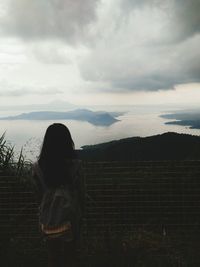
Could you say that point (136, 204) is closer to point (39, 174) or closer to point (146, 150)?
point (39, 174)

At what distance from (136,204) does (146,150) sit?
3.01 meters

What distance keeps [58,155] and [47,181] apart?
0.27m

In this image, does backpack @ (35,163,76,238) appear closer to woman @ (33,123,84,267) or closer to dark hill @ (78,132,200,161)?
woman @ (33,123,84,267)

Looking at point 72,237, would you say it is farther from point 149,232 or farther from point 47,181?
point 149,232

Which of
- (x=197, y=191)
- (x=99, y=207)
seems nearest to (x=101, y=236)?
(x=99, y=207)

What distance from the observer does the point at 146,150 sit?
921 cm

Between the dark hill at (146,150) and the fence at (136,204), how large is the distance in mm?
654

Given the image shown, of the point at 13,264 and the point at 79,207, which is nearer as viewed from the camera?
the point at 79,207

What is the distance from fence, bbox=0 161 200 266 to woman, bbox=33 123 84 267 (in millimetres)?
1823

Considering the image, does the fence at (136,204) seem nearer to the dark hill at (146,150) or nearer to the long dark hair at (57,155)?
the dark hill at (146,150)

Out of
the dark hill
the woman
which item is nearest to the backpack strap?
the woman

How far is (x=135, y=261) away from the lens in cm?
632

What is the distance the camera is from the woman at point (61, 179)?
4.40 metres

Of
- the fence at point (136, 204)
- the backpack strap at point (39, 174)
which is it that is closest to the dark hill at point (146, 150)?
the fence at point (136, 204)
